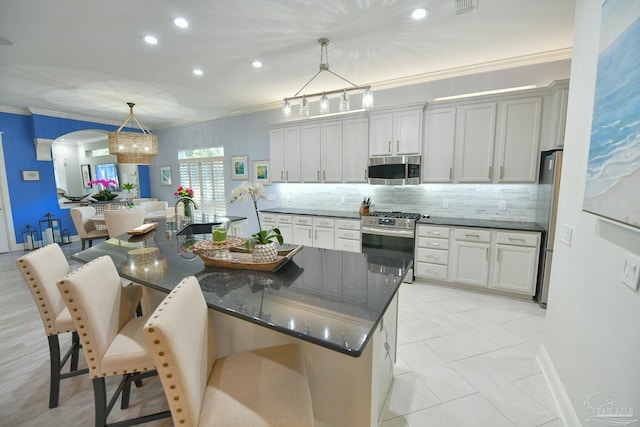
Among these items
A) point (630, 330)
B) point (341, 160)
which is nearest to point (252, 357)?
point (630, 330)

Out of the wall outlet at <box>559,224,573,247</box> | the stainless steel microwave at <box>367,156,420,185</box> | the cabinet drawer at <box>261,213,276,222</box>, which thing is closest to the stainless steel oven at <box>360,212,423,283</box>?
the stainless steel microwave at <box>367,156,420,185</box>

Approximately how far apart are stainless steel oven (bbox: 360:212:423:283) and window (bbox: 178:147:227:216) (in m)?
A: 3.66

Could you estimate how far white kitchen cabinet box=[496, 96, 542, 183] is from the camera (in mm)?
3100

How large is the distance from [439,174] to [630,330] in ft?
8.91

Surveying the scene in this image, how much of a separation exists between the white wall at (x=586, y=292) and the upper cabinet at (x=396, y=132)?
187 cm

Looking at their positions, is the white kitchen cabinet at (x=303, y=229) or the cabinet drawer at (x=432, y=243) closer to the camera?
the cabinet drawer at (x=432, y=243)

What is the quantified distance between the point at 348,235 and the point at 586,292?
2.81m

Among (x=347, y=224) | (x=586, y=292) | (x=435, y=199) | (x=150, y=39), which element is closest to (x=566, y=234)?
(x=586, y=292)

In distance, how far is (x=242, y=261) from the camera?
5.45 feet

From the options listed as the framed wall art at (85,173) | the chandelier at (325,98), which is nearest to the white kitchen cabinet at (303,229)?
the chandelier at (325,98)

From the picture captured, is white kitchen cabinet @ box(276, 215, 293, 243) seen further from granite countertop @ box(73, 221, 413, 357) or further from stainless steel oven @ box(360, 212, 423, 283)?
granite countertop @ box(73, 221, 413, 357)

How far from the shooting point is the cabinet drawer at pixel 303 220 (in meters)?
4.41

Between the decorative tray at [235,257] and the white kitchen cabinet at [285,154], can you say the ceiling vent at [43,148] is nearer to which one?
the white kitchen cabinet at [285,154]

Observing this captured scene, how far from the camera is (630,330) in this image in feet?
3.67
